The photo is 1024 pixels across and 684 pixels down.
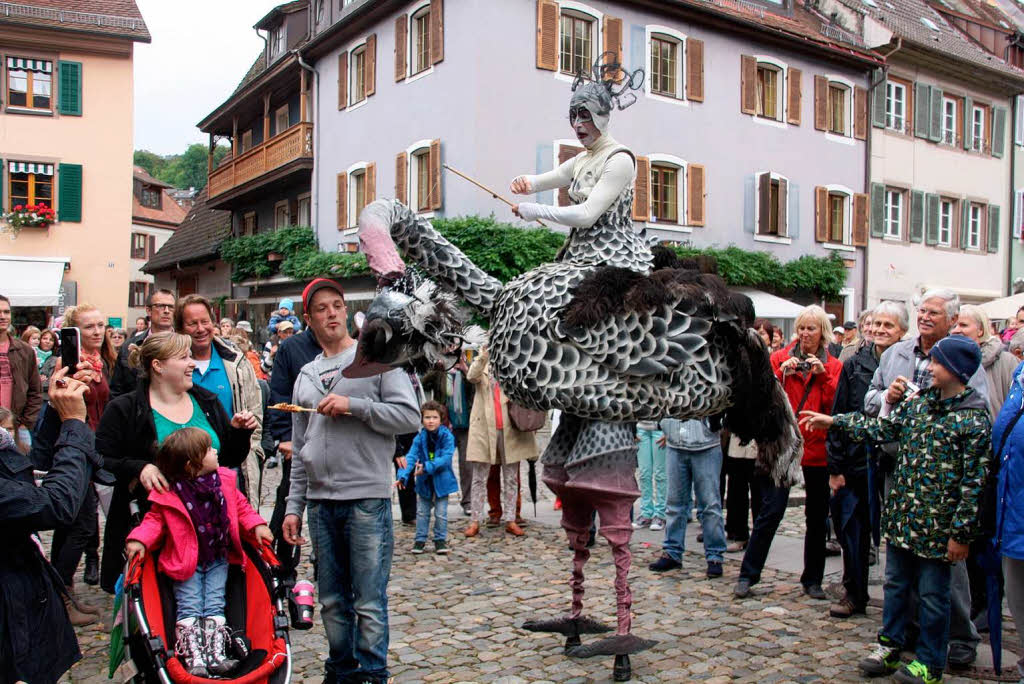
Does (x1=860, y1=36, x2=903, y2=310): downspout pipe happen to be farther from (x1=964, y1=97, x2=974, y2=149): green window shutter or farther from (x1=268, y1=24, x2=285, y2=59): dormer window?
(x1=268, y1=24, x2=285, y2=59): dormer window

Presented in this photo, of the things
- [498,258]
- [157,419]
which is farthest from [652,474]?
[498,258]

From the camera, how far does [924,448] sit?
14.1ft

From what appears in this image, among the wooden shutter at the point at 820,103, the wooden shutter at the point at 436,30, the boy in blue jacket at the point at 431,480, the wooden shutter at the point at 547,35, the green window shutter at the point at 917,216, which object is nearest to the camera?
the boy in blue jacket at the point at 431,480

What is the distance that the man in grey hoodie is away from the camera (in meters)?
3.94

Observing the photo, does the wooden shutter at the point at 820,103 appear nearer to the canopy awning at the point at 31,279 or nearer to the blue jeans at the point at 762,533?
the blue jeans at the point at 762,533

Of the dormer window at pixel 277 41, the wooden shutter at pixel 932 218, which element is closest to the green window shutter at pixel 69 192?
the dormer window at pixel 277 41

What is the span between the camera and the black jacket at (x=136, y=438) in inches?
173

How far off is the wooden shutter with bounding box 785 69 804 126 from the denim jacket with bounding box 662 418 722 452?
54.2ft

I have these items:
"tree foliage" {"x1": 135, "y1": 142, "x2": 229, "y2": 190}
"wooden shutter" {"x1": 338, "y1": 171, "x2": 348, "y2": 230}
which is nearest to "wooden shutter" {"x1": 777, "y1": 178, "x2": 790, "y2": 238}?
"wooden shutter" {"x1": 338, "y1": 171, "x2": 348, "y2": 230}

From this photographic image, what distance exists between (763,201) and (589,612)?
16845mm

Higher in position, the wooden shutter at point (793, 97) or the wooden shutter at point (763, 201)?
the wooden shutter at point (793, 97)

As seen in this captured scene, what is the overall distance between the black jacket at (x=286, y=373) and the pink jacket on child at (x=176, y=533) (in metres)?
1.69

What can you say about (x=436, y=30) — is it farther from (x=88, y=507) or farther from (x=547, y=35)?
(x=88, y=507)

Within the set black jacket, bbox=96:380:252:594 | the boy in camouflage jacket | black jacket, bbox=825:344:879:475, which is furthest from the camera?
black jacket, bbox=825:344:879:475
